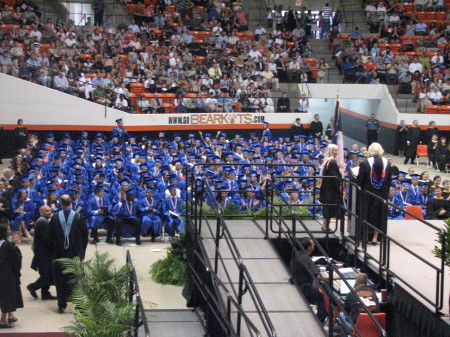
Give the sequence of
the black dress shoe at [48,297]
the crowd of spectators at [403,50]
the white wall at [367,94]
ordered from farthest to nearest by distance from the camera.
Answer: the crowd of spectators at [403,50] → the white wall at [367,94] → the black dress shoe at [48,297]

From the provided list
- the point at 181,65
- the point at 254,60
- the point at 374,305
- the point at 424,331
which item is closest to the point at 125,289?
the point at 374,305

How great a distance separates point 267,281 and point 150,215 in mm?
8073

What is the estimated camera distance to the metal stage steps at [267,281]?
8141 mm

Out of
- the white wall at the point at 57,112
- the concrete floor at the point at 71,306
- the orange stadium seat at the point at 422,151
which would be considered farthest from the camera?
the orange stadium seat at the point at 422,151

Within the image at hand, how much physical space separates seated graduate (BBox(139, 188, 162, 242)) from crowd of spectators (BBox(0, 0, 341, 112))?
38.3ft

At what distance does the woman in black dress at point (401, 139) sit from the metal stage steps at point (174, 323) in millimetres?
19454

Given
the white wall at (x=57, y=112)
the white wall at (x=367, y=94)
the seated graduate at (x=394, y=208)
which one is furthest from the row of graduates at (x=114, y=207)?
the white wall at (x=367, y=94)

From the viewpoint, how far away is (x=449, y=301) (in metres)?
7.60

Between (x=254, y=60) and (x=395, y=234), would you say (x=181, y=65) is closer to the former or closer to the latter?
(x=254, y=60)

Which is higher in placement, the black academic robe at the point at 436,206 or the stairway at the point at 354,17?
the stairway at the point at 354,17

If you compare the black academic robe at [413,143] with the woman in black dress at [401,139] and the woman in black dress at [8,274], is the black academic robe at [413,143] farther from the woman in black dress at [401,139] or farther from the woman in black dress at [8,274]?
the woman in black dress at [8,274]

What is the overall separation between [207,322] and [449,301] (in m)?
3.30

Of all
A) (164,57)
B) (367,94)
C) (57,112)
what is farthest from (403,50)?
(57,112)

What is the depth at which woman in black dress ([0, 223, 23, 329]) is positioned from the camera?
11.0 metres
